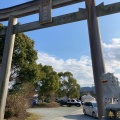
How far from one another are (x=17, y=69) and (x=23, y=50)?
1.69 metres

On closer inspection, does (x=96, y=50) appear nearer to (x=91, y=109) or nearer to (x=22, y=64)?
(x=22, y=64)

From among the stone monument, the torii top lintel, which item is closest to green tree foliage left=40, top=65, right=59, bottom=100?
the torii top lintel

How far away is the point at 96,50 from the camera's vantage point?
8.42 meters

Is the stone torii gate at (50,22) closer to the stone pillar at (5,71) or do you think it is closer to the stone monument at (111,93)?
the stone pillar at (5,71)

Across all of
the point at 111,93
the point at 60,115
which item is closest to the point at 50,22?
the point at 111,93

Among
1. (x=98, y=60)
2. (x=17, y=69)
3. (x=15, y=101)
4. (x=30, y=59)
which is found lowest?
(x=15, y=101)

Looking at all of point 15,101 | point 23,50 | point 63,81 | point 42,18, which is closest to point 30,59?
point 23,50

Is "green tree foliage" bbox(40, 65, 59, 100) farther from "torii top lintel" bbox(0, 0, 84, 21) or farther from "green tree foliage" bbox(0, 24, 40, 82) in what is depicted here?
"torii top lintel" bbox(0, 0, 84, 21)

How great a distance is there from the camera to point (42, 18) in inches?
421

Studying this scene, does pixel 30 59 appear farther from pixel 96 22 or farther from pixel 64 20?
pixel 96 22

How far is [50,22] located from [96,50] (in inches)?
132

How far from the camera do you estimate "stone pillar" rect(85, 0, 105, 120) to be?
808 centimetres

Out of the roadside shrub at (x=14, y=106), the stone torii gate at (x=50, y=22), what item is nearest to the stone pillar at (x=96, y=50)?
the stone torii gate at (x=50, y=22)

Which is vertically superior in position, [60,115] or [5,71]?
[5,71]
